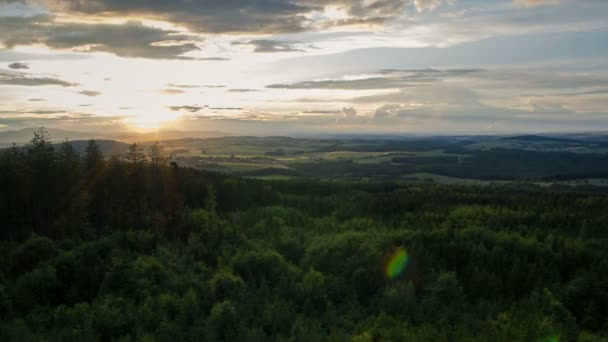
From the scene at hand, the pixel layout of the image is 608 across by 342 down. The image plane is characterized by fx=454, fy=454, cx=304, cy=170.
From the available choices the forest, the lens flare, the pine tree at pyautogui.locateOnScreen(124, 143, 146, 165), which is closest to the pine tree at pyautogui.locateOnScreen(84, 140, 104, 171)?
the forest

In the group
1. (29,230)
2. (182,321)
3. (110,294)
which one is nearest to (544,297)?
(182,321)

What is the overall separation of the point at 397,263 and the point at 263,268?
14.9 metres

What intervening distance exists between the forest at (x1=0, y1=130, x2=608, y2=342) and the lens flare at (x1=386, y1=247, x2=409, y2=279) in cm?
19

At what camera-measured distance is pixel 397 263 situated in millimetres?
50812

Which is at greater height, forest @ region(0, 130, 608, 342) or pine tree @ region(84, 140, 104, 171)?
pine tree @ region(84, 140, 104, 171)

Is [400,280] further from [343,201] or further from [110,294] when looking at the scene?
[343,201]

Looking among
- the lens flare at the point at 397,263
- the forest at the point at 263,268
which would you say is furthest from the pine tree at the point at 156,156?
the lens flare at the point at 397,263

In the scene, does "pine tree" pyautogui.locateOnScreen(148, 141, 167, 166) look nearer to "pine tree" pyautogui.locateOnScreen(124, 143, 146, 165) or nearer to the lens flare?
"pine tree" pyautogui.locateOnScreen(124, 143, 146, 165)

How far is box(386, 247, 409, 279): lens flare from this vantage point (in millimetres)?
48938

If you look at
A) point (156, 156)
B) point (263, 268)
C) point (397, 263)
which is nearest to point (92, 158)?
point (156, 156)

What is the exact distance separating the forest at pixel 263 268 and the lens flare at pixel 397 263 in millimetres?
188

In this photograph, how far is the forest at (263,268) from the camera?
112 feet

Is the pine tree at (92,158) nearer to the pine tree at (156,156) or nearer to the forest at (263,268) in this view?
the forest at (263,268)

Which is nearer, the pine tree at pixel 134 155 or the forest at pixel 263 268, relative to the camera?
the forest at pixel 263 268
